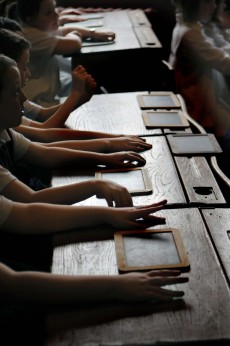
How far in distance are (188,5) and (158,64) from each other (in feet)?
1.50

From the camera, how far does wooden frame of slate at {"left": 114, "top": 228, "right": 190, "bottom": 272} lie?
1327mm

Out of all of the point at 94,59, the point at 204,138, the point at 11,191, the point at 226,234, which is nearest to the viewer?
the point at 226,234

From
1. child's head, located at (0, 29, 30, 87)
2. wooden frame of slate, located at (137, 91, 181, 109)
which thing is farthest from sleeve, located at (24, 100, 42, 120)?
wooden frame of slate, located at (137, 91, 181, 109)

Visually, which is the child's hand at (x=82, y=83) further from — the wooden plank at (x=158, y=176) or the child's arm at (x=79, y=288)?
the child's arm at (x=79, y=288)

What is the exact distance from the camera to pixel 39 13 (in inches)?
128

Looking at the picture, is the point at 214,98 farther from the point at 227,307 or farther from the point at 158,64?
the point at 227,307

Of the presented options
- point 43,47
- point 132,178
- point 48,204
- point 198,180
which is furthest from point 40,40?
point 48,204

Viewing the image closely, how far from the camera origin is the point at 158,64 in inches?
143

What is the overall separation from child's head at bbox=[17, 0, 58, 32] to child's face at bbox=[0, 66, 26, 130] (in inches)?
62.5

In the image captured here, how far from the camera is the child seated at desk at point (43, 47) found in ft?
10.6

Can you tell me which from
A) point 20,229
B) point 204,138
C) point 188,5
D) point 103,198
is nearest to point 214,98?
point 188,5

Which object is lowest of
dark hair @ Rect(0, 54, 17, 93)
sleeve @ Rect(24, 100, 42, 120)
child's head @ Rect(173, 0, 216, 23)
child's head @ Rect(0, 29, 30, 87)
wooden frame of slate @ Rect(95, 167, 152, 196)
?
sleeve @ Rect(24, 100, 42, 120)

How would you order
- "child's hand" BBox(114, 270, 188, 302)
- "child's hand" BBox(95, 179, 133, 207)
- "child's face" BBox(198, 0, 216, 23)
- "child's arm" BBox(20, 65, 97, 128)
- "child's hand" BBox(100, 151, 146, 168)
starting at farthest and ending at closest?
"child's face" BBox(198, 0, 216, 23) → "child's arm" BBox(20, 65, 97, 128) → "child's hand" BBox(100, 151, 146, 168) → "child's hand" BBox(95, 179, 133, 207) → "child's hand" BBox(114, 270, 188, 302)

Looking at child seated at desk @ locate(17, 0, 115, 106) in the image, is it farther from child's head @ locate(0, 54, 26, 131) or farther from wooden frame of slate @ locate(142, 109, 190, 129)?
child's head @ locate(0, 54, 26, 131)
